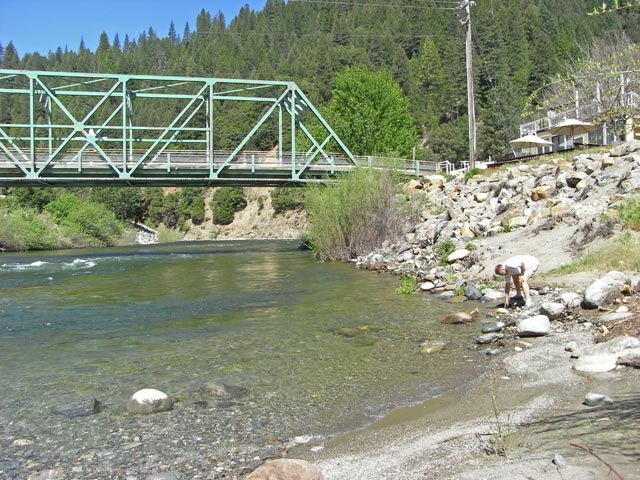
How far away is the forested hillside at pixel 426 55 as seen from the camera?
91.1 metres

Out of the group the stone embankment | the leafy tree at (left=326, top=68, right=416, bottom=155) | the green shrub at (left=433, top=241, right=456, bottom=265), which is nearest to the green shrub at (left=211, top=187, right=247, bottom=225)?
the leafy tree at (left=326, top=68, right=416, bottom=155)

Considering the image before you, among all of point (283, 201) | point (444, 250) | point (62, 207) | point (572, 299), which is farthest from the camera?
point (283, 201)

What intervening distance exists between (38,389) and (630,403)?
8.40 m

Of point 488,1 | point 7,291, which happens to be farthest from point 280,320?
point 488,1

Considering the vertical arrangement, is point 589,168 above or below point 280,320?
above

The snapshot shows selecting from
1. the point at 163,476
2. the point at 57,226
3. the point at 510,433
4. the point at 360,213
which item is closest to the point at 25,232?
the point at 57,226

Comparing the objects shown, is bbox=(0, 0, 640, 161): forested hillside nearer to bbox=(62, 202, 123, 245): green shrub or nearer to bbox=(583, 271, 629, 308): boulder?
bbox=(62, 202, 123, 245): green shrub

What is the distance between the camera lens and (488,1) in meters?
154

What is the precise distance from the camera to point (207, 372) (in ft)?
33.6

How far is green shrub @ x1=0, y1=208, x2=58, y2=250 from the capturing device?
2311 inches

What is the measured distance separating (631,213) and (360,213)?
52.8 ft

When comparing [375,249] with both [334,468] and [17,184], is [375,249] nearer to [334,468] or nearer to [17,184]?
[334,468]

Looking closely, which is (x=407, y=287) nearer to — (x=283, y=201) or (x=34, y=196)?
(x=34, y=196)

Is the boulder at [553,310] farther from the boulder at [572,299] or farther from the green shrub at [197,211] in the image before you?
the green shrub at [197,211]
